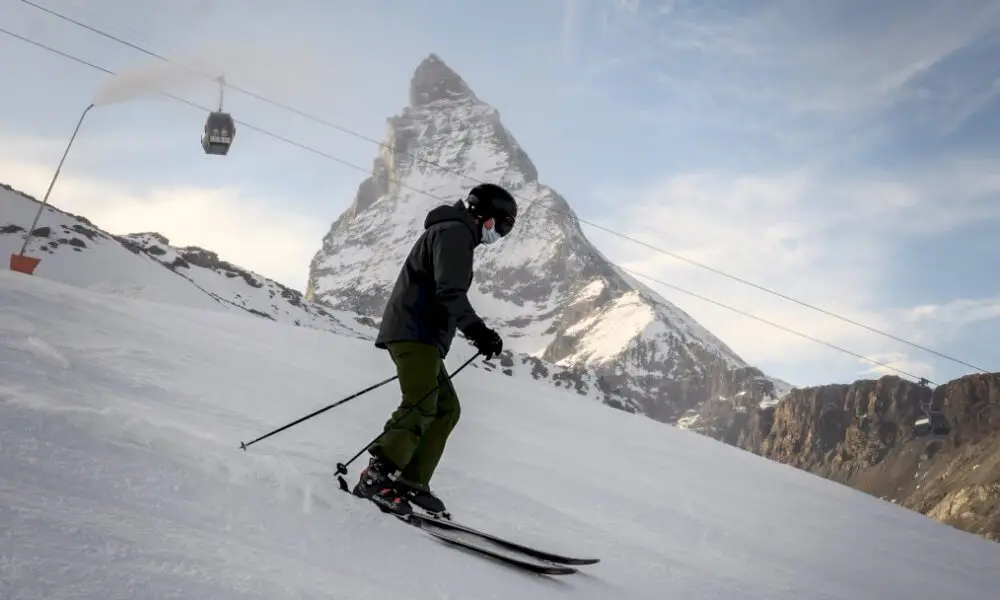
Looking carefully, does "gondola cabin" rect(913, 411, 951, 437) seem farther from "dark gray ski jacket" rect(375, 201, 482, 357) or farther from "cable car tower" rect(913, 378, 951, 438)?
"dark gray ski jacket" rect(375, 201, 482, 357)

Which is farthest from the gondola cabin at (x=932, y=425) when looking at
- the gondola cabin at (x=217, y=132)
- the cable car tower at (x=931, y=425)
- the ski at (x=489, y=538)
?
the ski at (x=489, y=538)

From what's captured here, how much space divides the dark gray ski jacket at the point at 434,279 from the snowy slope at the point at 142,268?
66.3 meters

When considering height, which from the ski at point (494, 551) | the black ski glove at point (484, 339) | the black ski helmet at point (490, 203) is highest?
the black ski helmet at point (490, 203)

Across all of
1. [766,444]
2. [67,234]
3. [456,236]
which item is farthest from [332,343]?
[766,444]

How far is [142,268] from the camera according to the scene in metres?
109

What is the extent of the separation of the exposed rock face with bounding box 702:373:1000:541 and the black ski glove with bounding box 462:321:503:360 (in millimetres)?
130560

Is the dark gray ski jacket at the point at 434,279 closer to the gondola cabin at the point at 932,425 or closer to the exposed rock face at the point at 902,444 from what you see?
the gondola cabin at the point at 932,425

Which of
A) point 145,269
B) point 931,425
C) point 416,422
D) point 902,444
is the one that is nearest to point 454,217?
point 416,422

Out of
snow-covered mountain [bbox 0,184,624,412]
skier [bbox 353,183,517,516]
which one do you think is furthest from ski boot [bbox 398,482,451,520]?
snow-covered mountain [bbox 0,184,624,412]

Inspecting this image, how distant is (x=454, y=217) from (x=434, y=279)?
36 centimetres

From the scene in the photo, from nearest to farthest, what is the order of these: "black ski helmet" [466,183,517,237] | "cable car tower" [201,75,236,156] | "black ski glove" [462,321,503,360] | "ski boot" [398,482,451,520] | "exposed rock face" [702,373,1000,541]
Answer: "black ski glove" [462,321,503,360] → "ski boot" [398,482,451,520] → "black ski helmet" [466,183,517,237] → "cable car tower" [201,75,236,156] → "exposed rock face" [702,373,1000,541]

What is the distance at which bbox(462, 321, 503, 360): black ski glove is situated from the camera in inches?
130

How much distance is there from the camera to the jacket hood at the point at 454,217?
3594 millimetres

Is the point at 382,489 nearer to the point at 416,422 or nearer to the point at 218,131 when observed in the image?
the point at 416,422
